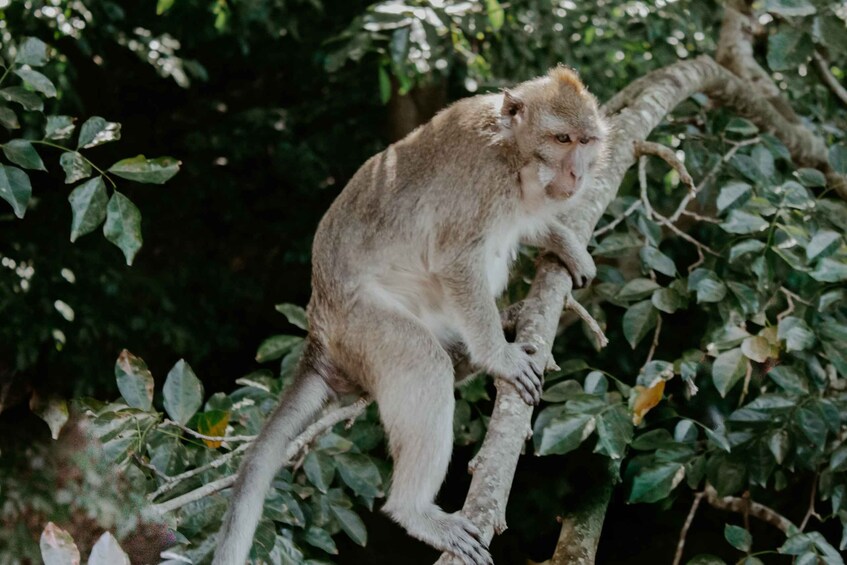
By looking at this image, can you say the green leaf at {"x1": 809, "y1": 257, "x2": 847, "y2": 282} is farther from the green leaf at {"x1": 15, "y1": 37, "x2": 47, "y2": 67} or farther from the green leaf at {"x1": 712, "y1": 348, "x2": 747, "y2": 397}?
the green leaf at {"x1": 15, "y1": 37, "x2": 47, "y2": 67}

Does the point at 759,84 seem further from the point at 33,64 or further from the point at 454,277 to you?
the point at 33,64

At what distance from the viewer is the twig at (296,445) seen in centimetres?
269

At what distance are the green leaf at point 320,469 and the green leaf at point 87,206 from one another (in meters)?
Answer: 1.09

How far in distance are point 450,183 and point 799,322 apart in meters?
1.37

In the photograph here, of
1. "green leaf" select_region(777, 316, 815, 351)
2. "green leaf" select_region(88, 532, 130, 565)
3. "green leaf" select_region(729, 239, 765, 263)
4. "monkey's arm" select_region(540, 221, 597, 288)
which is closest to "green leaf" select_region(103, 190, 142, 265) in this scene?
"green leaf" select_region(88, 532, 130, 565)


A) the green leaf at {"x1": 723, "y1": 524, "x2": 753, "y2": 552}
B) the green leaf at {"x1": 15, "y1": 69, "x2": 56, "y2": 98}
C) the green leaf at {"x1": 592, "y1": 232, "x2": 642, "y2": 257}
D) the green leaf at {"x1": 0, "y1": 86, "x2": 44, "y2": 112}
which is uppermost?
the green leaf at {"x1": 15, "y1": 69, "x2": 56, "y2": 98}

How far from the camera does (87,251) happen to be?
20.6ft

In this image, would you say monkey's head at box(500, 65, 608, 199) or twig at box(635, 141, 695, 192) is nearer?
monkey's head at box(500, 65, 608, 199)

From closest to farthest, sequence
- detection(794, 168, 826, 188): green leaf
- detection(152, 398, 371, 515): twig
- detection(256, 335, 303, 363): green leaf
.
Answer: detection(152, 398, 371, 515): twig, detection(794, 168, 826, 188): green leaf, detection(256, 335, 303, 363): green leaf

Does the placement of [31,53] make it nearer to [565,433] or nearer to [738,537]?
[565,433]

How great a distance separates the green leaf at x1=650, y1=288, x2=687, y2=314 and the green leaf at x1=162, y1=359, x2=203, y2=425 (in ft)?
5.70

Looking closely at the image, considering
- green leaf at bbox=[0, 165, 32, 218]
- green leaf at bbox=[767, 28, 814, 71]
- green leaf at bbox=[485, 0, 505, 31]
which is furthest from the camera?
green leaf at bbox=[485, 0, 505, 31]

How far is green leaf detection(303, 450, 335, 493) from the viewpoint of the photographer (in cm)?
333

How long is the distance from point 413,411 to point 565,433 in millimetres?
526
